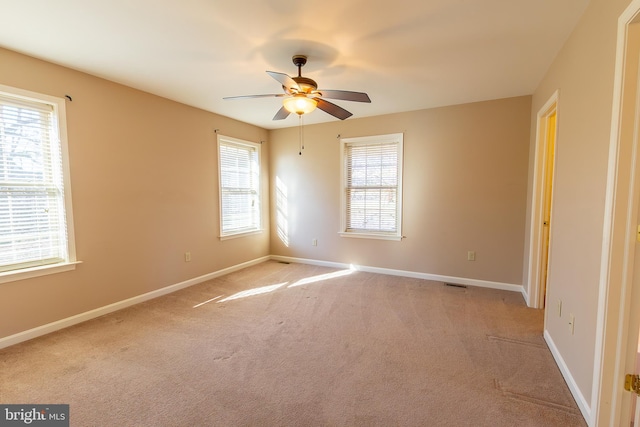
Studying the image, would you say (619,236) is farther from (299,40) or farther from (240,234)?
(240,234)

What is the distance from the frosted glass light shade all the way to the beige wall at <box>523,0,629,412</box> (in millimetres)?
1897

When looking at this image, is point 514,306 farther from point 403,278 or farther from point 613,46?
point 613,46

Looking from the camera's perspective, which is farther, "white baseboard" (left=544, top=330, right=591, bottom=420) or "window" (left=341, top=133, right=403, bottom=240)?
"window" (left=341, top=133, right=403, bottom=240)

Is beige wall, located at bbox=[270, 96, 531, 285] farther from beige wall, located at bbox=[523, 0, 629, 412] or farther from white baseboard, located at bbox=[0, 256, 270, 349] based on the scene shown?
white baseboard, located at bbox=[0, 256, 270, 349]

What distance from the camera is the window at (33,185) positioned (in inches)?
97.2

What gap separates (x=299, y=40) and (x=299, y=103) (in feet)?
1.55

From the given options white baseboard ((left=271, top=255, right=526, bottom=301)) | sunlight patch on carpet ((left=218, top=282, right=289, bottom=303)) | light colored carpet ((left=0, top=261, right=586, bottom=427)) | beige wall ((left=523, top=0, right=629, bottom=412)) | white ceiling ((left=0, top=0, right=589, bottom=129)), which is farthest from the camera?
white baseboard ((left=271, top=255, right=526, bottom=301))

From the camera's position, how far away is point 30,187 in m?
2.60

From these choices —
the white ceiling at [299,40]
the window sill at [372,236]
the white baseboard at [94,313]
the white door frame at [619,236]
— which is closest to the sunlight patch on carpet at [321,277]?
the window sill at [372,236]

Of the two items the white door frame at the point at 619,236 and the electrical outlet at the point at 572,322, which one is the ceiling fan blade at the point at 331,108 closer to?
the white door frame at the point at 619,236

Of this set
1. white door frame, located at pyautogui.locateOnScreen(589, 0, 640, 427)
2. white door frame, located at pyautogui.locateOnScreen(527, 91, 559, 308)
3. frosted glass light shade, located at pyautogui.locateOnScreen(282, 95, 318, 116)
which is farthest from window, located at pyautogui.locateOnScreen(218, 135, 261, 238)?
white door frame, located at pyautogui.locateOnScreen(589, 0, 640, 427)

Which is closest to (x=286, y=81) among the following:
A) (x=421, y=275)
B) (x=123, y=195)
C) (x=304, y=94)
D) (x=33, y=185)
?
(x=304, y=94)

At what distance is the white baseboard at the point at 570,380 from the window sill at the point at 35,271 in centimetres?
422

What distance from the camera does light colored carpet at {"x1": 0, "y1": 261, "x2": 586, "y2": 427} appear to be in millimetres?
1729
